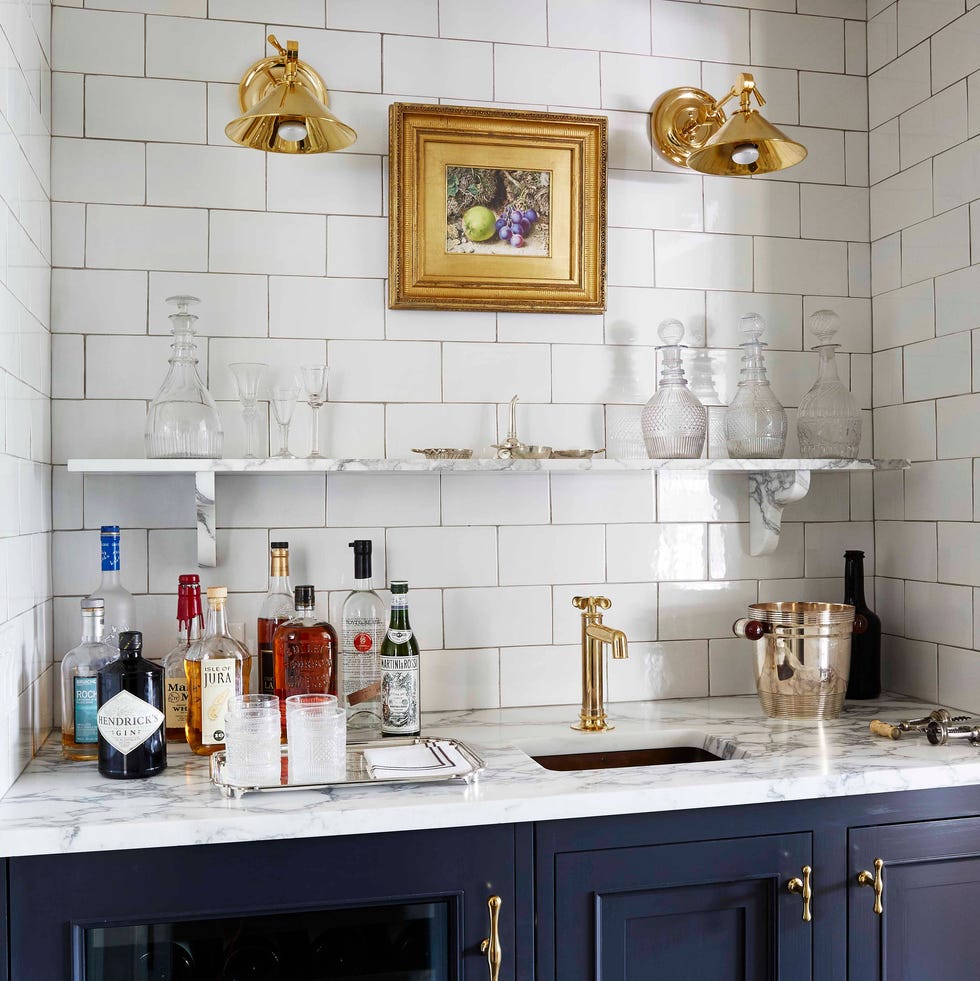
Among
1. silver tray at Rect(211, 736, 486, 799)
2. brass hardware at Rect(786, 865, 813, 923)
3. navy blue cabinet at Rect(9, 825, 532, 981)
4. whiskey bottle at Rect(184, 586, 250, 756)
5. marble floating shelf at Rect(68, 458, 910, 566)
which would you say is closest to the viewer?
navy blue cabinet at Rect(9, 825, 532, 981)

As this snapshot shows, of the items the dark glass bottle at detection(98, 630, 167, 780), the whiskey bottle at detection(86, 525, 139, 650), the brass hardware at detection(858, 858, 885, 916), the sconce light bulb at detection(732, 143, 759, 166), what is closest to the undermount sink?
the brass hardware at detection(858, 858, 885, 916)

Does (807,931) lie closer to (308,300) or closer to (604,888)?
(604,888)

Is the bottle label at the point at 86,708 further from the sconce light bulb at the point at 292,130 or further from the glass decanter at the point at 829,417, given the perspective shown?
the glass decanter at the point at 829,417

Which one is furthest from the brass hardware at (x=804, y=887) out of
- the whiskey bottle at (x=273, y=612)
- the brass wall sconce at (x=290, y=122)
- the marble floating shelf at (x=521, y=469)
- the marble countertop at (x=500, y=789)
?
the brass wall sconce at (x=290, y=122)

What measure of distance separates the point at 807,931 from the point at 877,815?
0.22 metres

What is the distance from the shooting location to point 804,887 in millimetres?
1565

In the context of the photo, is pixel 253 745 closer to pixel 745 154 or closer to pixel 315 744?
pixel 315 744

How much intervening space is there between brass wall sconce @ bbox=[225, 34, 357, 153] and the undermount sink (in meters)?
1.16

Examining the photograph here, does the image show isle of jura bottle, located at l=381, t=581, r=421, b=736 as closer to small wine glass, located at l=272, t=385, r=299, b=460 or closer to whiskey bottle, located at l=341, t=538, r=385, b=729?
whiskey bottle, located at l=341, t=538, r=385, b=729

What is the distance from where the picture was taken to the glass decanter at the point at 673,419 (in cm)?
201

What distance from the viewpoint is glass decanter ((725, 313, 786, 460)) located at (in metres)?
2.07

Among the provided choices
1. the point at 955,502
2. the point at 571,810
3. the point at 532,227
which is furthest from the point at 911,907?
the point at 532,227

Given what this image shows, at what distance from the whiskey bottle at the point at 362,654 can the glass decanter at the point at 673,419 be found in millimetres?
631

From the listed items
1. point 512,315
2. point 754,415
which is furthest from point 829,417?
point 512,315
